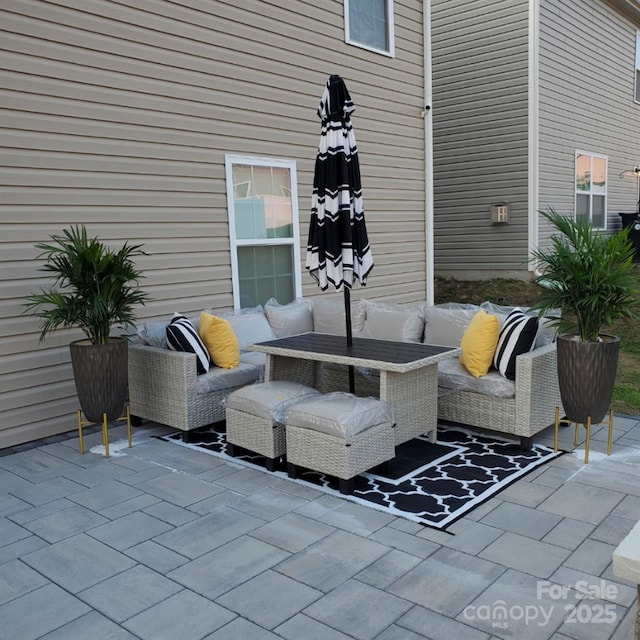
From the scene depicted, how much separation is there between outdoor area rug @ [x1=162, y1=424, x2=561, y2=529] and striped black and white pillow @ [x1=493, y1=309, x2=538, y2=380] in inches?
19.2

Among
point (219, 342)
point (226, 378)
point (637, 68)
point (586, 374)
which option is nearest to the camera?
point (586, 374)

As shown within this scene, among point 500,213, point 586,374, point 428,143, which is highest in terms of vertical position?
point 428,143

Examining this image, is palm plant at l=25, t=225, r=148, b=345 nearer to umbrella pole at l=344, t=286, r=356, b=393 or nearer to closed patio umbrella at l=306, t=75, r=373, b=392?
closed patio umbrella at l=306, t=75, r=373, b=392

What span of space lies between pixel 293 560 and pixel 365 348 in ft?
5.33

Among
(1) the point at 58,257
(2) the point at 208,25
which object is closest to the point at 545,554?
(1) the point at 58,257

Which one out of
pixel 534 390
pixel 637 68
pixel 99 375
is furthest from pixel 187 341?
pixel 637 68

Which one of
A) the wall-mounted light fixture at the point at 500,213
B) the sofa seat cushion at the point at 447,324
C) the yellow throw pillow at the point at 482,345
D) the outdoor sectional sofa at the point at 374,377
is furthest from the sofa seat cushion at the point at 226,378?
the wall-mounted light fixture at the point at 500,213

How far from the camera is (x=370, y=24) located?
661 cm

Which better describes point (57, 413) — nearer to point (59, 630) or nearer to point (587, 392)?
point (59, 630)

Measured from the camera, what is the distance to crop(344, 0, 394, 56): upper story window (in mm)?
6312

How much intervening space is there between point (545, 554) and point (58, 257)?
3184mm

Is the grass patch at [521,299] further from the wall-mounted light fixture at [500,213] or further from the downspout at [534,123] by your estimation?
the wall-mounted light fixture at [500,213]

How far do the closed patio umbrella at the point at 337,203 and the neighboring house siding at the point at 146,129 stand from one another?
1.53 meters

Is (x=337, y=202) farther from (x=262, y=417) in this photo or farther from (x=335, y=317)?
(x=335, y=317)
